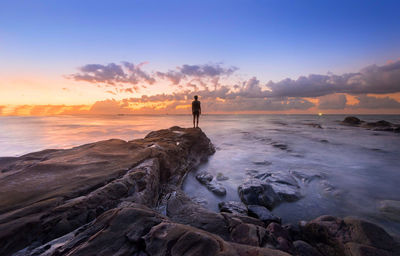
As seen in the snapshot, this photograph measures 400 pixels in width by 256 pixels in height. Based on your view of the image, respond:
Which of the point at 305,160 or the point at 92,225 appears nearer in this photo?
the point at 92,225

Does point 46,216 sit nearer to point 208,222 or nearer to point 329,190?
point 208,222

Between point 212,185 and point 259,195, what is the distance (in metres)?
1.60

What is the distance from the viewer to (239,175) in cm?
675

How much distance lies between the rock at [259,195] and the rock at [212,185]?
0.62 meters

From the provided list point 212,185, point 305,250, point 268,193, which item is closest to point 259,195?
point 268,193

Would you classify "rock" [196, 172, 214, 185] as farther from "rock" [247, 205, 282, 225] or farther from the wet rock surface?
"rock" [247, 205, 282, 225]

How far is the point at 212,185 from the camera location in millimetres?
5598

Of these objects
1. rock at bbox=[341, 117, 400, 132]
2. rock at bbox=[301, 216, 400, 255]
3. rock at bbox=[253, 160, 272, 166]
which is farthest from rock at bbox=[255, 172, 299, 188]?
rock at bbox=[341, 117, 400, 132]

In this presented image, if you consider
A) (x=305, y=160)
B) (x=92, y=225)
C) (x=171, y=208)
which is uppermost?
(x=92, y=225)

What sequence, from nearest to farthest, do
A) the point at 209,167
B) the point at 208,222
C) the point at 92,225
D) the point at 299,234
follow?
the point at 92,225 < the point at 208,222 < the point at 299,234 < the point at 209,167

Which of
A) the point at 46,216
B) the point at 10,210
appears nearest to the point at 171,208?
the point at 46,216

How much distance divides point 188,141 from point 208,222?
6.60 m

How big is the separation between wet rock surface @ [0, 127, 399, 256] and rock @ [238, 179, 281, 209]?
0.09 ft

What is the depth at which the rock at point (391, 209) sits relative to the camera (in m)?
3.91
